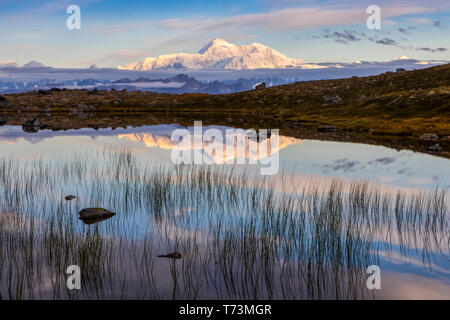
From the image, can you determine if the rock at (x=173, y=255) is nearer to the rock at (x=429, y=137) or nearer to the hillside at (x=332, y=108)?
the rock at (x=429, y=137)

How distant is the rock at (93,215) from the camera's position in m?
20.6

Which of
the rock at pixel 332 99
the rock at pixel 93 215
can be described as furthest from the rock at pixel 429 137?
the rock at pixel 332 99

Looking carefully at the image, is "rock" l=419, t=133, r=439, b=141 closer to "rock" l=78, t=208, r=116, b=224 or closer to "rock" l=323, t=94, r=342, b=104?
"rock" l=78, t=208, r=116, b=224

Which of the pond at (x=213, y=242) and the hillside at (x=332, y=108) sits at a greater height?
the hillside at (x=332, y=108)

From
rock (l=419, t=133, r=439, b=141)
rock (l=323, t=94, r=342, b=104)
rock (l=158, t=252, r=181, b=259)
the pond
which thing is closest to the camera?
the pond

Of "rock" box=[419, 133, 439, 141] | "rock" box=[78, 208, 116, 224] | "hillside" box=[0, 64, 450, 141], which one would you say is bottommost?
"rock" box=[419, 133, 439, 141]

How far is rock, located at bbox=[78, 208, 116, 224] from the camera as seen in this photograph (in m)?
20.6

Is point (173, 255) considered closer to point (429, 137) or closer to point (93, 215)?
point (93, 215)

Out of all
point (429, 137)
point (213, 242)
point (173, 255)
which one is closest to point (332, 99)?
point (429, 137)

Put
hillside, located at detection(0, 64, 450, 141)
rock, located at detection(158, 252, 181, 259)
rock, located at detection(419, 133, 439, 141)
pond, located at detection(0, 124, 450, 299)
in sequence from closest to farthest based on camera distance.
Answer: pond, located at detection(0, 124, 450, 299)
rock, located at detection(158, 252, 181, 259)
rock, located at detection(419, 133, 439, 141)
hillside, located at detection(0, 64, 450, 141)

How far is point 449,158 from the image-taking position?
147ft

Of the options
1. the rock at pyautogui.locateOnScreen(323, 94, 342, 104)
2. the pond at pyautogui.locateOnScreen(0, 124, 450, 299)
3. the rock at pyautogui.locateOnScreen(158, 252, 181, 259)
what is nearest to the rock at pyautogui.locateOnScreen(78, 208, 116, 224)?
the pond at pyautogui.locateOnScreen(0, 124, 450, 299)
